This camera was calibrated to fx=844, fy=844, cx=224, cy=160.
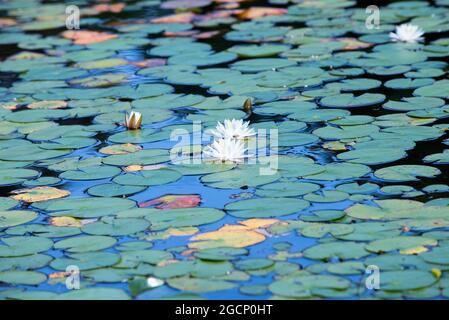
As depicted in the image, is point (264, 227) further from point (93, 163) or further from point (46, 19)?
point (46, 19)

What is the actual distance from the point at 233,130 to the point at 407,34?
218 cm

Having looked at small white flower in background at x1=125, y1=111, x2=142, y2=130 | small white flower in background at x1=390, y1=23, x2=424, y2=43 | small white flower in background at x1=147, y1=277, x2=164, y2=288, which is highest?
small white flower in background at x1=390, y1=23, x2=424, y2=43

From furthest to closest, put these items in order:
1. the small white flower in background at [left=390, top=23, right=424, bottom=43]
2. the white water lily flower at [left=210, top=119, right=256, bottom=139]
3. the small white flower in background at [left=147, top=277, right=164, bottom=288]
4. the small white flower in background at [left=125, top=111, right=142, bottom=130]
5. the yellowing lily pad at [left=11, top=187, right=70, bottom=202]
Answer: the small white flower in background at [left=390, top=23, right=424, bottom=43] → the small white flower in background at [left=125, top=111, right=142, bottom=130] → the white water lily flower at [left=210, top=119, right=256, bottom=139] → the yellowing lily pad at [left=11, top=187, right=70, bottom=202] → the small white flower in background at [left=147, top=277, right=164, bottom=288]

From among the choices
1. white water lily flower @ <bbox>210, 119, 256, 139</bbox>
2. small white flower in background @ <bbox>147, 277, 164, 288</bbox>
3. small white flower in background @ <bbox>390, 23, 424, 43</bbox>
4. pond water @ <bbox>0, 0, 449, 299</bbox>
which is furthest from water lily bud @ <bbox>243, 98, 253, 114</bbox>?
small white flower in background @ <bbox>147, 277, 164, 288</bbox>

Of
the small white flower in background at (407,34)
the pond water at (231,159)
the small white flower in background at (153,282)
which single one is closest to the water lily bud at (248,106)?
the pond water at (231,159)

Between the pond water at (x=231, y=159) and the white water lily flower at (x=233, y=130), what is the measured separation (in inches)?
1.9

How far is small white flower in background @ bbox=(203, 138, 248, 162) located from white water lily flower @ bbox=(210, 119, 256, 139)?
0.19 metres

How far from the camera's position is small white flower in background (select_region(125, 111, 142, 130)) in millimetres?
4645

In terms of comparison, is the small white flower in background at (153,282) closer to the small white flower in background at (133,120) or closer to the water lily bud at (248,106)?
the small white flower in background at (133,120)

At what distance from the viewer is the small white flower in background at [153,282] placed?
3070 mm

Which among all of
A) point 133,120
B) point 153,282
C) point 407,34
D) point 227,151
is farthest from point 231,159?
point 407,34

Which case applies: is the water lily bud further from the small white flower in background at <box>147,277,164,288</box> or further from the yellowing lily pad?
the small white flower in background at <box>147,277,164,288</box>
